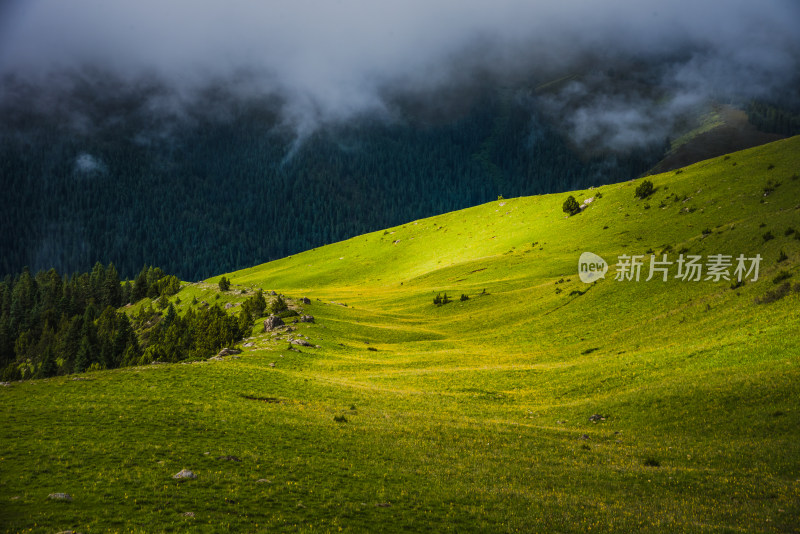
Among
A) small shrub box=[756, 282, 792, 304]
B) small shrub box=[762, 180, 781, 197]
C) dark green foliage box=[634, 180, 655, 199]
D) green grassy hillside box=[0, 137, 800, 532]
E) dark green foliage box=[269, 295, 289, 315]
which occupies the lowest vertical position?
green grassy hillside box=[0, 137, 800, 532]

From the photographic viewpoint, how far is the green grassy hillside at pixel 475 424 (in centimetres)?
1773

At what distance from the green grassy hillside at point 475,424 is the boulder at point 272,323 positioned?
1.71m

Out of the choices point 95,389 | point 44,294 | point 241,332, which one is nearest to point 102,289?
point 44,294

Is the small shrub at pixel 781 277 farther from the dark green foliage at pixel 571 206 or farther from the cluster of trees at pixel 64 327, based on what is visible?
the cluster of trees at pixel 64 327

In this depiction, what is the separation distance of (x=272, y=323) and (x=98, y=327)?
10184 cm

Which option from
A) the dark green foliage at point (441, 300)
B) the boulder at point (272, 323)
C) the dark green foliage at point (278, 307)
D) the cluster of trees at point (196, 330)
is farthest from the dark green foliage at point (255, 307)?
the dark green foliage at point (441, 300)

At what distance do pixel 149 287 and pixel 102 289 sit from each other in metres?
32.4

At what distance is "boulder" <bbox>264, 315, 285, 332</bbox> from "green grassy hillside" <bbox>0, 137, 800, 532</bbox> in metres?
1.71

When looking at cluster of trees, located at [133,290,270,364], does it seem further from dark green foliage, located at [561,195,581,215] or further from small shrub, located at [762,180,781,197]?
small shrub, located at [762,180,781,197]

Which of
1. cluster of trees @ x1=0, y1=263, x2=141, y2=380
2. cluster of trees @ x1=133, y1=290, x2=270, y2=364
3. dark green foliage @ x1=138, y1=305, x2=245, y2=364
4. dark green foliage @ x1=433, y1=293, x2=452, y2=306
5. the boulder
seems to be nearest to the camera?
dark green foliage @ x1=138, y1=305, x2=245, y2=364

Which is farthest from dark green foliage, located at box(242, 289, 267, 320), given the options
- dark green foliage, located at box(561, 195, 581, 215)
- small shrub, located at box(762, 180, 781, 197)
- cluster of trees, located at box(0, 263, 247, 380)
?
dark green foliage, located at box(561, 195, 581, 215)

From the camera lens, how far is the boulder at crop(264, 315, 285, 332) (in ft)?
235

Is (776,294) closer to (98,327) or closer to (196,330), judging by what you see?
(196,330)

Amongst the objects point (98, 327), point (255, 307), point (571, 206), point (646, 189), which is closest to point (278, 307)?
point (255, 307)
